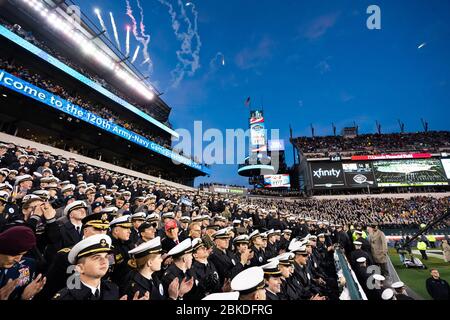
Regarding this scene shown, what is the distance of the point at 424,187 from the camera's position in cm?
4119

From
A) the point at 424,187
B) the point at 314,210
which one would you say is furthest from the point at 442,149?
the point at 314,210

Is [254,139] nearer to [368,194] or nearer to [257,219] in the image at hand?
[368,194]

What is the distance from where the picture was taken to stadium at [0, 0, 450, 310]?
2.73 meters

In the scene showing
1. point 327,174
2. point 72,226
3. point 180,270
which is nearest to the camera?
point 180,270

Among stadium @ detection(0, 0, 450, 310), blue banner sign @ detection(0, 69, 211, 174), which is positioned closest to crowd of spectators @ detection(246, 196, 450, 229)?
stadium @ detection(0, 0, 450, 310)

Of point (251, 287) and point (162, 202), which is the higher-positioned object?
point (162, 202)

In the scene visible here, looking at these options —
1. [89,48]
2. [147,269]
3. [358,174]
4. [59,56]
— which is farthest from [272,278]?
[358,174]

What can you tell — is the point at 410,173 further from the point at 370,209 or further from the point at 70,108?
the point at 70,108

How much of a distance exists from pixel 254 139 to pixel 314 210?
20.3 m

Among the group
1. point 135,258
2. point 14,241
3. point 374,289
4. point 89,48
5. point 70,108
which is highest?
point 89,48

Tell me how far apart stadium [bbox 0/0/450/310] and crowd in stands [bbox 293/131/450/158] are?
1.22 ft

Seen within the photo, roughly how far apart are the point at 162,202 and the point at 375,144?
50607 mm

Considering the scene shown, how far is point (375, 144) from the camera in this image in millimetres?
47312

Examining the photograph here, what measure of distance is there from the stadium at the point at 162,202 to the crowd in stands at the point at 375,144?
1.22 ft
